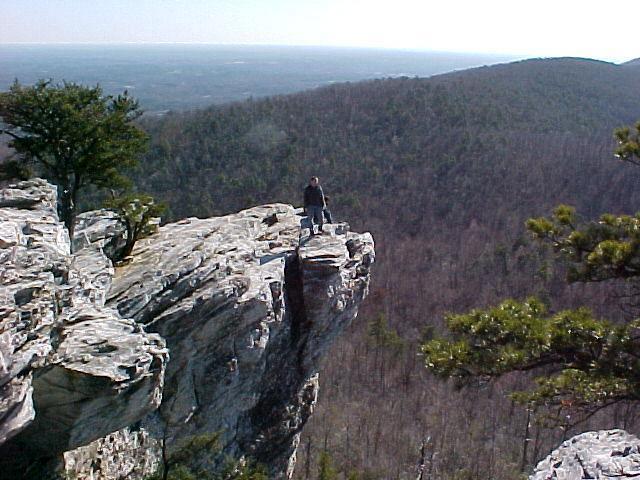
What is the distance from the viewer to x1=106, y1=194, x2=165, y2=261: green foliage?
15953 millimetres

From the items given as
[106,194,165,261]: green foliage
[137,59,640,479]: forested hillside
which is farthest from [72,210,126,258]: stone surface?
[137,59,640,479]: forested hillside

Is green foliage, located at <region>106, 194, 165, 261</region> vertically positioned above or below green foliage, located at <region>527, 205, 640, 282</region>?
below

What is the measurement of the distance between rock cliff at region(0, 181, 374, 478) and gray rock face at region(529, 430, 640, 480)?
6.65 m

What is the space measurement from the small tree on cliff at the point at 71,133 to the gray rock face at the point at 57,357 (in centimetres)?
412

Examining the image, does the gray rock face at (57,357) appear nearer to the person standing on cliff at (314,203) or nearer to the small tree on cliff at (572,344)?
the small tree on cliff at (572,344)

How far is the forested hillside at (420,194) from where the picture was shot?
36562 mm

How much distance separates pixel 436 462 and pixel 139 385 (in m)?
28.8

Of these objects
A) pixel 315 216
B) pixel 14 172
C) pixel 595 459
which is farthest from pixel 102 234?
pixel 595 459

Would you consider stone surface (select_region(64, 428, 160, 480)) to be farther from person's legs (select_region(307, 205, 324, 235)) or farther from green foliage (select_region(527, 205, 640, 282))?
green foliage (select_region(527, 205, 640, 282))

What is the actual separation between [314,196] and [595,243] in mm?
9060

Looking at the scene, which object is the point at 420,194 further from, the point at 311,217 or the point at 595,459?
the point at 595,459

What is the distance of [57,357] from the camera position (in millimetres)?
9086

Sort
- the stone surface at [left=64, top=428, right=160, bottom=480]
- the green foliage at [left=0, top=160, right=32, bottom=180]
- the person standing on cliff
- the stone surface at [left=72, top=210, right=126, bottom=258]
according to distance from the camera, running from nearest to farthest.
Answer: the stone surface at [left=64, top=428, right=160, bottom=480]
the stone surface at [left=72, top=210, right=126, bottom=258]
the green foliage at [left=0, top=160, right=32, bottom=180]
the person standing on cliff

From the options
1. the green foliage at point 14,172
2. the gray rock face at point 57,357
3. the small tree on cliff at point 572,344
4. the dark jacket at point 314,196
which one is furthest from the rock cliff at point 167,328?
the small tree on cliff at point 572,344
